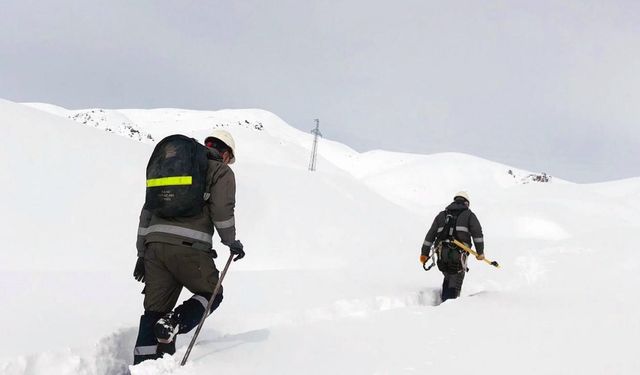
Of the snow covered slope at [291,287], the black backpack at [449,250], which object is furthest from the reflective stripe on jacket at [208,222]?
the black backpack at [449,250]

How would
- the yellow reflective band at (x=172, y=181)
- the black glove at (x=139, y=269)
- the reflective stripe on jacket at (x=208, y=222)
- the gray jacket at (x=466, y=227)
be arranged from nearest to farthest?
the yellow reflective band at (x=172, y=181) < the reflective stripe on jacket at (x=208, y=222) < the black glove at (x=139, y=269) < the gray jacket at (x=466, y=227)

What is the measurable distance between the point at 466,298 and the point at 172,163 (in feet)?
15.4

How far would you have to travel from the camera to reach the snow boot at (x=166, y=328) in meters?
3.15

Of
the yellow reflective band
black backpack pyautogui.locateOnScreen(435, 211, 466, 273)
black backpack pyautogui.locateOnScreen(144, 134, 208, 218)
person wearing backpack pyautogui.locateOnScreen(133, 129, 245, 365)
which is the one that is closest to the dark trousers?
person wearing backpack pyautogui.locateOnScreen(133, 129, 245, 365)

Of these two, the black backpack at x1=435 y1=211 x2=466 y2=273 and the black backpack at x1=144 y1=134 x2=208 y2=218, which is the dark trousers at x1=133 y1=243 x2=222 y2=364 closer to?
the black backpack at x1=144 y1=134 x2=208 y2=218

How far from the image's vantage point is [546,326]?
4.84 m

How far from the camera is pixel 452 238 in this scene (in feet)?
22.5

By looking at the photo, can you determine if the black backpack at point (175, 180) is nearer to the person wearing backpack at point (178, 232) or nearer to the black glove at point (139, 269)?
the person wearing backpack at point (178, 232)

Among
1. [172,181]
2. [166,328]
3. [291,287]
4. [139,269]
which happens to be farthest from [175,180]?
[291,287]

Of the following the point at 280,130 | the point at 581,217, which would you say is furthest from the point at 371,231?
the point at 280,130

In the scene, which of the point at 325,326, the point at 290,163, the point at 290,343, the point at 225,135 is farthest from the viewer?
the point at 290,163

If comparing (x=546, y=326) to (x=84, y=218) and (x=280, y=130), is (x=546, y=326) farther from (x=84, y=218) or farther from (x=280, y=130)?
(x=280, y=130)

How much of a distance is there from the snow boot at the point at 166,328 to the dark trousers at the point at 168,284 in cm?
4

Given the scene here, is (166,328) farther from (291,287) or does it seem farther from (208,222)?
(291,287)
